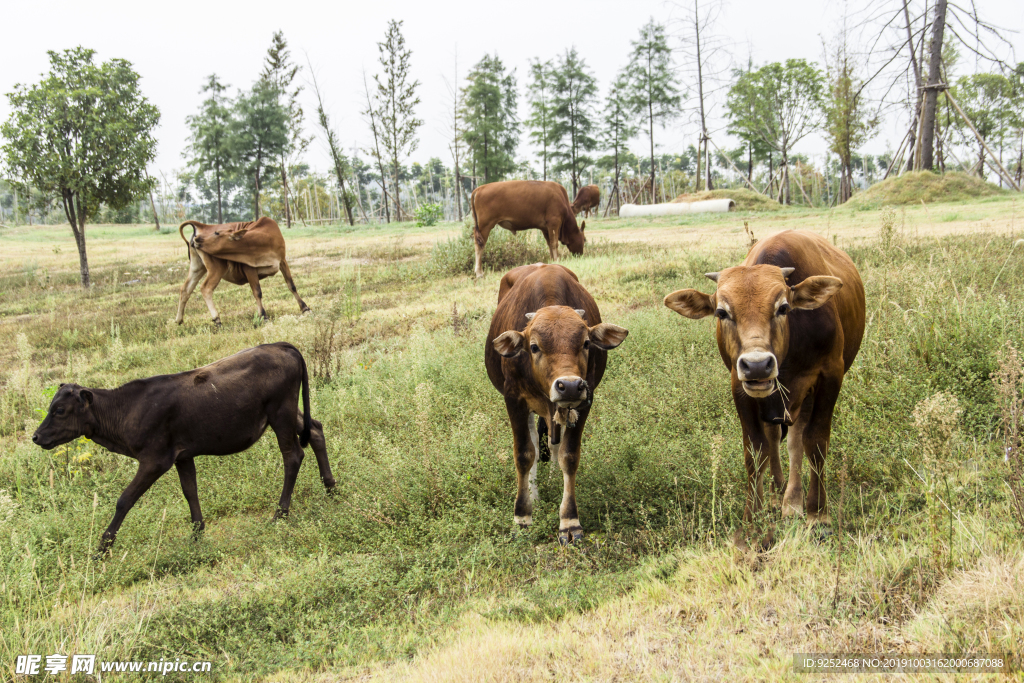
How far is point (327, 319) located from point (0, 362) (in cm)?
533

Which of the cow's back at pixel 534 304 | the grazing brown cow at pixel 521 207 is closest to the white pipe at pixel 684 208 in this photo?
the grazing brown cow at pixel 521 207

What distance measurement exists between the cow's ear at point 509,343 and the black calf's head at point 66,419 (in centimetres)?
336

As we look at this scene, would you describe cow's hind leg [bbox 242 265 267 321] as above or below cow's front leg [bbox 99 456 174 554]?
above

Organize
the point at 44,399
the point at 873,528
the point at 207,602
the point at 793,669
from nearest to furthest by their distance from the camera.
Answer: the point at 793,669, the point at 873,528, the point at 207,602, the point at 44,399

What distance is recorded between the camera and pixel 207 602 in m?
4.12

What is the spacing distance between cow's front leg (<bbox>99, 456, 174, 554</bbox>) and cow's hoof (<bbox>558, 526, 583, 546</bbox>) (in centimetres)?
311

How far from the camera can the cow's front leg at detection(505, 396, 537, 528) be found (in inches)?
190

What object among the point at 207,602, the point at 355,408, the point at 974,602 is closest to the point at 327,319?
the point at 355,408

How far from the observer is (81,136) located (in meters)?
18.3

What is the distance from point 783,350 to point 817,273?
1.07 meters

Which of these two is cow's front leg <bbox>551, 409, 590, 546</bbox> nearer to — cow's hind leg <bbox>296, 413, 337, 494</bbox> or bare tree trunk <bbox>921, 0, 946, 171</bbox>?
cow's hind leg <bbox>296, 413, 337, 494</bbox>

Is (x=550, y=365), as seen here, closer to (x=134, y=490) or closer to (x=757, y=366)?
(x=757, y=366)

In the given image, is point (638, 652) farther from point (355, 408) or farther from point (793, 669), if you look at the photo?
point (355, 408)

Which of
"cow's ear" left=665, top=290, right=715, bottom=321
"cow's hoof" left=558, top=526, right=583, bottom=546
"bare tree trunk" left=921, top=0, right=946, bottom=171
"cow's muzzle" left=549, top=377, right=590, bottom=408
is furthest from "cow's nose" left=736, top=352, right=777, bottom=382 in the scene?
"bare tree trunk" left=921, top=0, right=946, bottom=171
